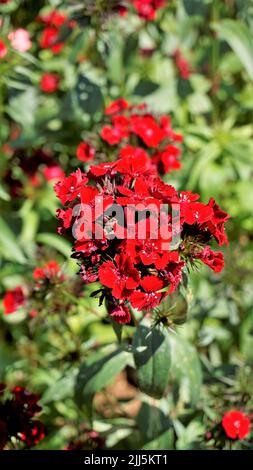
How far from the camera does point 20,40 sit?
3.35m

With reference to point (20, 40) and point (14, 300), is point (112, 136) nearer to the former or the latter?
point (14, 300)

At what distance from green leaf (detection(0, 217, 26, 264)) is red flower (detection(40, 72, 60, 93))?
0.99 meters

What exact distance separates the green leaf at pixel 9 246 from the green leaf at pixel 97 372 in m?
0.70

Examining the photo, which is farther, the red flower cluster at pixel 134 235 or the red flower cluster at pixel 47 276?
the red flower cluster at pixel 47 276

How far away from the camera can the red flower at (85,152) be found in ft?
9.05

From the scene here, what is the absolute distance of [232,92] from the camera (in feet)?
Answer: 12.9

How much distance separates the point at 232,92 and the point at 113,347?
188cm

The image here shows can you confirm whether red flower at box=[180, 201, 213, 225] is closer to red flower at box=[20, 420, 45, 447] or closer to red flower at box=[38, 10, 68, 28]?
red flower at box=[20, 420, 45, 447]

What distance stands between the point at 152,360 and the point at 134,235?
575mm

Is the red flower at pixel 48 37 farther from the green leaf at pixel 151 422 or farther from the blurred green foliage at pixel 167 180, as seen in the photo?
the green leaf at pixel 151 422

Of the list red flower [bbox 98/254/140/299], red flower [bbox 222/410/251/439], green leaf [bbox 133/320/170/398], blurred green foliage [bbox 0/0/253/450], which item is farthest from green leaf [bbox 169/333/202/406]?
red flower [bbox 98/254/140/299]

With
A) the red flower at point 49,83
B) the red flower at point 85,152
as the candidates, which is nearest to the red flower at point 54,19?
the red flower at point 49,83

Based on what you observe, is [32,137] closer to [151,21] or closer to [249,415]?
[151,21]

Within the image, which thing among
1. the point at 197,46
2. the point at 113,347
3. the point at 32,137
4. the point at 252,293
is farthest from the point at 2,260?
the point at 197,46
